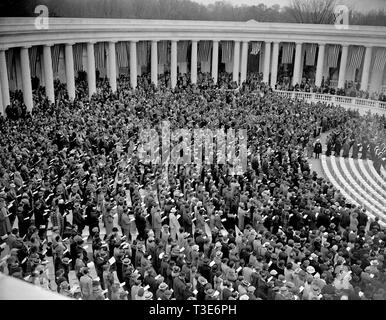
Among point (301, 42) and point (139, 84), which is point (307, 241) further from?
point (301, 42)

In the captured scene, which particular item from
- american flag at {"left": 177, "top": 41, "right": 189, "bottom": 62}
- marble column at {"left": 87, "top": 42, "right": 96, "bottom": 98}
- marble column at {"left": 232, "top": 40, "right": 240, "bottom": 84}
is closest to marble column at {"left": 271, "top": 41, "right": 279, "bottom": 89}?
marble column at {"left": 232, "top": 40, "right": 240, "bottom": 84}

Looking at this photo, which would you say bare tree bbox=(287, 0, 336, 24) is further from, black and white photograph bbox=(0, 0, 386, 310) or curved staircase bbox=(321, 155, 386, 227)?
curved staircase bbox=(321, 155, 386, 227)

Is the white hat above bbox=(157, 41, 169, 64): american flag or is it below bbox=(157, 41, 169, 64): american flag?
below

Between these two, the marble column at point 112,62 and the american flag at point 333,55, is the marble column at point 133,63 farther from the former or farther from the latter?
the american flag at point 333,55

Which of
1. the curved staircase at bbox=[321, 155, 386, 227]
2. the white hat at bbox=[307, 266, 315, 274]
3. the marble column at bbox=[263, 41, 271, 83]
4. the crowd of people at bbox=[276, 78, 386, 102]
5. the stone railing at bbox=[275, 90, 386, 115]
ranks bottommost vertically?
the curved staircase at bbox=[321, 155, 386, 227]

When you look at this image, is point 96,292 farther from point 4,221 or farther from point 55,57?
point 55,57

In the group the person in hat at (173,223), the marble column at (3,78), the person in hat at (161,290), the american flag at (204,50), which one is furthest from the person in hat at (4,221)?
the american flag at (204,50)

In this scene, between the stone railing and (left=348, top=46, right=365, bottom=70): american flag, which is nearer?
the stone railing

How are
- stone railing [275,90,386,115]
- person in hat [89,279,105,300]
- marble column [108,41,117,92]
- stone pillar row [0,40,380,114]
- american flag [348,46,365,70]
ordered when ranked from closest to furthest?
person in hat [89,279,105,300] → stone pillar row [0,40,380,114] → stone railing [275,90,386,115] → marble column [108,41,117,92] → american flag [348,46,365,70]
